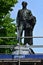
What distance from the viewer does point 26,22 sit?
48.0 feet

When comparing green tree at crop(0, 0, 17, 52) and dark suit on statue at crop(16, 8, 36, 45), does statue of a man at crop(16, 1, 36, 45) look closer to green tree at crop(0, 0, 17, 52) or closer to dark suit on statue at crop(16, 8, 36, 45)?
dark suit on statue at crop(16, 8, 36, 45)

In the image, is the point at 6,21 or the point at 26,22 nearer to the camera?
the point at 26,22

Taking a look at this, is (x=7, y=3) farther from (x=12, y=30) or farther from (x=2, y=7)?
(x=12, y=30)

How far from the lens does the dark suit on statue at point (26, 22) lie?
575 inches

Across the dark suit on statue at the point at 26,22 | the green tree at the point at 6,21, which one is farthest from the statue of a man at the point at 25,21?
the green tree at the point at 6,21

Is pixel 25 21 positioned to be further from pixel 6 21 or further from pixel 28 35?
pixel 6 21

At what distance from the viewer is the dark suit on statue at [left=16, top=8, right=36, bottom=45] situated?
14594mm

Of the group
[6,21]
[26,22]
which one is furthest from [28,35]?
[6,21]

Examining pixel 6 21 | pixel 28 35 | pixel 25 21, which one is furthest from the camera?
pixel 6 21

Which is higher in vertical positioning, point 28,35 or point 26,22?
point 26,22

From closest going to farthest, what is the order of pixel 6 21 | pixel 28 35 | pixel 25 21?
pixel 25 21, pixel 28 35, pixel 6 21

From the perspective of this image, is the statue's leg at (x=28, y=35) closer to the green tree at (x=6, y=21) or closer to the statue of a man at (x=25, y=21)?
the statue of a man at (x=25, y=21)

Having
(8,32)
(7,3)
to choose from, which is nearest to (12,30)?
(8,32)

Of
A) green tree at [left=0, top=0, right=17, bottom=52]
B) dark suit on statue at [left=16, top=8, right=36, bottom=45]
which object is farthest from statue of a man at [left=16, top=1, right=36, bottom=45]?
green tree at [left=0, top=0, right=17, bottom=52]
